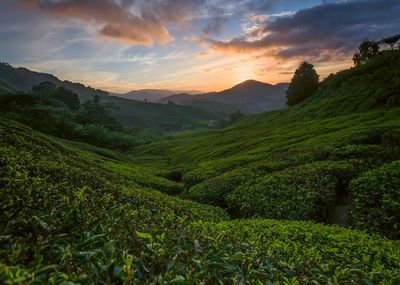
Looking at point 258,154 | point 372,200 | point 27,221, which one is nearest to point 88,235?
point 27,221

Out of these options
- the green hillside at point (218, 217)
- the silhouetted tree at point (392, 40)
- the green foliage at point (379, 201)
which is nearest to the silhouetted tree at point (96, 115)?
the green hillside at point (218, 217)

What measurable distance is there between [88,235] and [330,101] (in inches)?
2797

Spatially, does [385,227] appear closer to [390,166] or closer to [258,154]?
[390,166]

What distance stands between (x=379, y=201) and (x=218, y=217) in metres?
8.83

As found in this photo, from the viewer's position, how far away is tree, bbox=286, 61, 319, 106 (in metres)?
98.9

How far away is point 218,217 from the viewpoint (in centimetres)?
2005

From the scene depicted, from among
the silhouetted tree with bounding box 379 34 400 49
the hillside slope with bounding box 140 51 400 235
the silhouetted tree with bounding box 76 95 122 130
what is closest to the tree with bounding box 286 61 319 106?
the silhouetted tree with bounding box 379 34 400 49

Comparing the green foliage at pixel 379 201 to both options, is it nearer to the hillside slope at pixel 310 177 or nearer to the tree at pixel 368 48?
the hillside slope at pixel 310 177

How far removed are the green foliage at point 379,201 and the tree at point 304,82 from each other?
81602 mm

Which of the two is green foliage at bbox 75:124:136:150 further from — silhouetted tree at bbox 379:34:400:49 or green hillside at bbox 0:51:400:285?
silhouetted tree at bbox 379:34:400:49

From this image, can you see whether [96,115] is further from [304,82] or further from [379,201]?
[379,201]

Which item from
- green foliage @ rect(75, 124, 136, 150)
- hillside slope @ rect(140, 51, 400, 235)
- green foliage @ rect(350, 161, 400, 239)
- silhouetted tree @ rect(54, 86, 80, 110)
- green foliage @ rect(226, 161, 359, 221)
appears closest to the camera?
green foliage @ rect(350, 161, 400, 239)

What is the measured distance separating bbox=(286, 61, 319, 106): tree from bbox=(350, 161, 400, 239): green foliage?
81.6 meters

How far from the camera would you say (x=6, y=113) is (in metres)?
64.9
